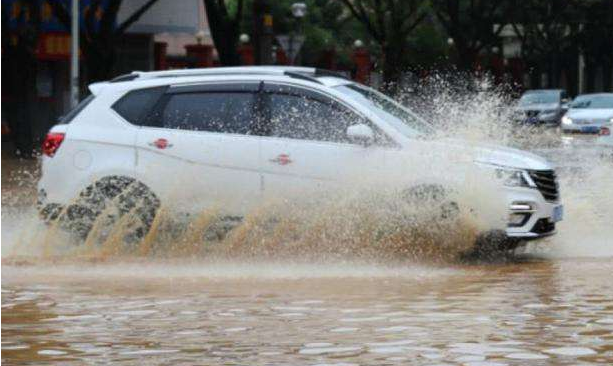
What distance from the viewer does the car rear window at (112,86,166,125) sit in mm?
14945

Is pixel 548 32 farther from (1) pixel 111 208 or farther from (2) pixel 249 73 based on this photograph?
(1) pixel 111 208

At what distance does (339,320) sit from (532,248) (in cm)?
552

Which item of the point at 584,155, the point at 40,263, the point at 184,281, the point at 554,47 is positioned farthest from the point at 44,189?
the point at 554,47

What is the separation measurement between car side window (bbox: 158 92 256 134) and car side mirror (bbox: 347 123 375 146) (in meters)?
1.04

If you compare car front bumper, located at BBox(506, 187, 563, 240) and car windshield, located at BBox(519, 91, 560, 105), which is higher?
car windshield, located at BBox(519, 91, 560, 105)

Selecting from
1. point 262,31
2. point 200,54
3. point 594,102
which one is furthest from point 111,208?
point 200,54

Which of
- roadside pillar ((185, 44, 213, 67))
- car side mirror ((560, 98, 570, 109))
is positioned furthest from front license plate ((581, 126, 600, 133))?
roadside pillar ((185, 44, 213, 67))

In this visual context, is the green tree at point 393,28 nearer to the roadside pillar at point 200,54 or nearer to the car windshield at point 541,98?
the car windshield at point 541,98

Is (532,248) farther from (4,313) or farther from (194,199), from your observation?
(4,313)

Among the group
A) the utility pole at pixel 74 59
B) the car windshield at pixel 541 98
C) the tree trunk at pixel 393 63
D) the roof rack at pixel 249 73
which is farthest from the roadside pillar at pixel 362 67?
the roof rack at pixel 249 73

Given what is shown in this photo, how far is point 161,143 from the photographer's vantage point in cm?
1468

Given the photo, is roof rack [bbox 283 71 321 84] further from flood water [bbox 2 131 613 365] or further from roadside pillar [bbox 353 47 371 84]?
roadside pillar [bbox 353 47 371 84]

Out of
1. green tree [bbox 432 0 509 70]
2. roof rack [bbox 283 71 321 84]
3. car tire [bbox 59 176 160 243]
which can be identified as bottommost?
car tire [bbox 59 176 160 243]

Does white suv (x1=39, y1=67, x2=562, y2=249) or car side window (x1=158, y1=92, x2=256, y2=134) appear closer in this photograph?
white suv (x1=39, y1=67, x2=562, y2=249)
